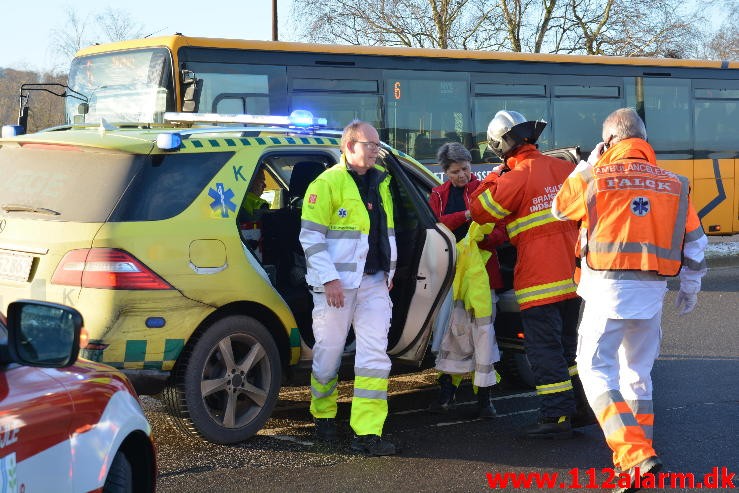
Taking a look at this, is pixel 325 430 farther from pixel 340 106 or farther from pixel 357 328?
pixel 340 106

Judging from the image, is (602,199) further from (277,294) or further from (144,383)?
(144,383)

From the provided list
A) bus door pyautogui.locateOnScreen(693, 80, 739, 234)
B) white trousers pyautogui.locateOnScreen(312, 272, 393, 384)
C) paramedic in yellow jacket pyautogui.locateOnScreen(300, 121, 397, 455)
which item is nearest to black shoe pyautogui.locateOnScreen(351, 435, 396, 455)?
paramedic in yellow jacket pyautogui.locateOnScreen(300, 121, 397, 455)

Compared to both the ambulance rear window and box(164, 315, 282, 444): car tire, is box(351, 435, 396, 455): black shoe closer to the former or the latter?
box(164, 315, 282, 444): car tire

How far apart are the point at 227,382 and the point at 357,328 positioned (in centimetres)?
77

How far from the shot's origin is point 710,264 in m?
17.2

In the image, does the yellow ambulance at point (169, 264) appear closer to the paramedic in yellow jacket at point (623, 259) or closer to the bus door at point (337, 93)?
the paramedic in yellow jacket at point (623, 259)

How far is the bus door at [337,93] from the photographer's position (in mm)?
13836

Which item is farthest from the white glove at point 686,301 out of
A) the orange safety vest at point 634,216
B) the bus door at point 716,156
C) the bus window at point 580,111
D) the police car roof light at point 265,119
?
the bus door at point 716,156

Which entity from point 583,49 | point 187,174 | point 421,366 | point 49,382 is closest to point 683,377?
point 421,366

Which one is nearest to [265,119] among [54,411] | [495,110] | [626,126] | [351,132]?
[351,132]

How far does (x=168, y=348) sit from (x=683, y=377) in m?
4.11

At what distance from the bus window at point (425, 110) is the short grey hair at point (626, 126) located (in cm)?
947

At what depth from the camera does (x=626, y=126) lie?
5203mm

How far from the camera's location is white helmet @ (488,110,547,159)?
19.9 feet
